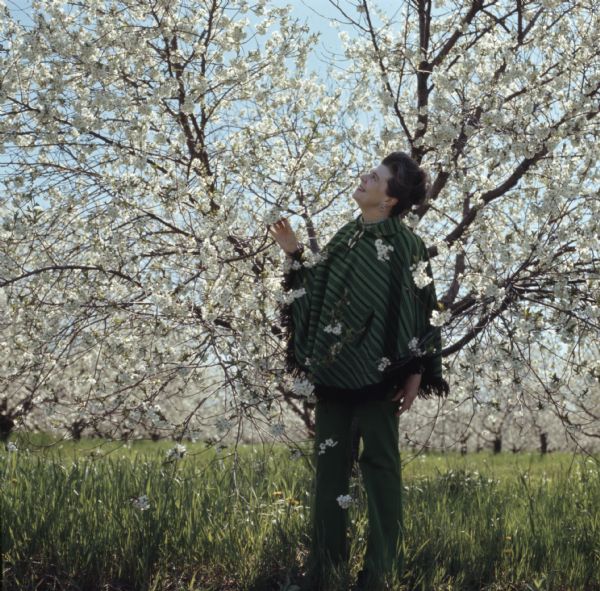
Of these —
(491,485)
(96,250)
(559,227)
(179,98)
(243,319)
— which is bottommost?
(491,485)

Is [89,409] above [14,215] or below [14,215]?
below

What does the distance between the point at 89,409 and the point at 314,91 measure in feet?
10.4

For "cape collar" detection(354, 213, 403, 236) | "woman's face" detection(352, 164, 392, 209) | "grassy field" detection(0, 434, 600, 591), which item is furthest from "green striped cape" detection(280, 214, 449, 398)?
"grassy field" detection(0, 434, 600, 591)

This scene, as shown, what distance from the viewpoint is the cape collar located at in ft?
12.2

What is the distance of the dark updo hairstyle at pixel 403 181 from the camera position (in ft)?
12.4

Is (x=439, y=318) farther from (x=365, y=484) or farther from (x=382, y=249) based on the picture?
(x=365, y=484)

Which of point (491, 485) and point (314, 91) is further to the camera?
point (314, 91)

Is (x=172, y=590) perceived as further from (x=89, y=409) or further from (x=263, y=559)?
(x=89, y=409)

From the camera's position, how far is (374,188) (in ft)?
12.4

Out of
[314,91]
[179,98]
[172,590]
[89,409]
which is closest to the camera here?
[172,590]

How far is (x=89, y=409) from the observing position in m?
4.48

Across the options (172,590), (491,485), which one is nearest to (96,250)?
(172,590)

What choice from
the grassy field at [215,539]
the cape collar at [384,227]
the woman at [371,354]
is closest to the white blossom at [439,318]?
the woman at [371,354]

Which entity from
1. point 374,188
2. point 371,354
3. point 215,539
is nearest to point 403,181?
point 374,188
